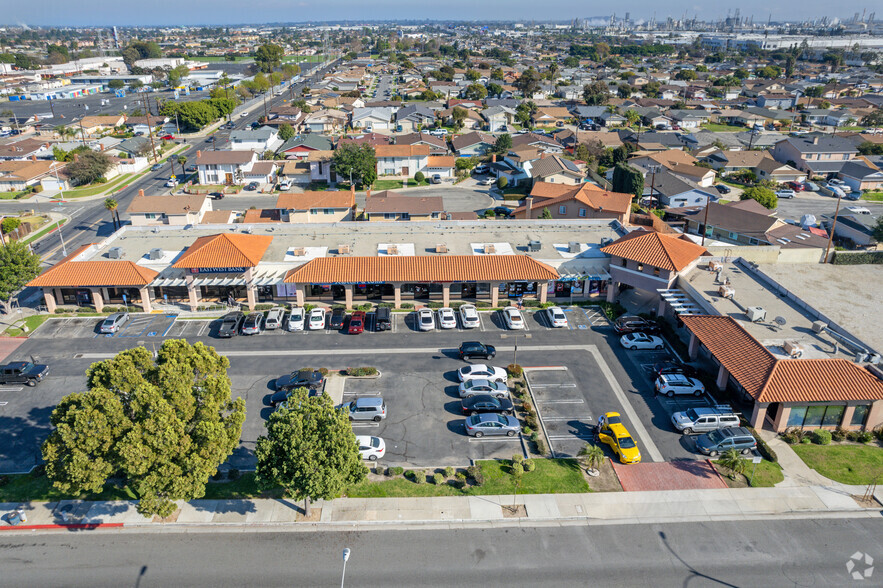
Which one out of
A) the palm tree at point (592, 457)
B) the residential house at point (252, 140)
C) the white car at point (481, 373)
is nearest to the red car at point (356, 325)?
the white car at point (481, 373)

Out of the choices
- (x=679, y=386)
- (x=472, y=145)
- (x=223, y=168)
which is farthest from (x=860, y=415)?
(x=223, y=168)

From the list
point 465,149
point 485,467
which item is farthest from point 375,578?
point 465,149

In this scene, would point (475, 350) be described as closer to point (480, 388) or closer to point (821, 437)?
point (480, 388)

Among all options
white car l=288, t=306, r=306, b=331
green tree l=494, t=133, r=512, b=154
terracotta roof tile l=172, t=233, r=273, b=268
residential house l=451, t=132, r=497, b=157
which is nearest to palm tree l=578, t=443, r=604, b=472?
white car l=288, t=306, r=306, b=331

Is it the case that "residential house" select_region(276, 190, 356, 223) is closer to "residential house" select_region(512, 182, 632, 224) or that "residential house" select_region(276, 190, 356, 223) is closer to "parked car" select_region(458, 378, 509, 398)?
"residential house" select_region(512, 182, 632, 224)

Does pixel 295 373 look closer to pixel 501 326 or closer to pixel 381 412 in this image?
pixel 381 412

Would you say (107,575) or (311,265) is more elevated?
(311,265)

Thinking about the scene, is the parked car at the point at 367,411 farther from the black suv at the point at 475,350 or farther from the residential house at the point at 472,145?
the residential house at the point at 472,145
